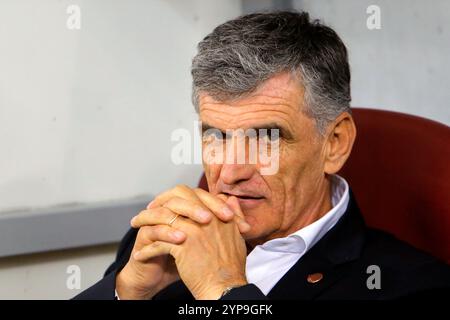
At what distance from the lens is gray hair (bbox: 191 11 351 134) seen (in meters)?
1.41

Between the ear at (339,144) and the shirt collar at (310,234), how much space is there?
0.06 meters

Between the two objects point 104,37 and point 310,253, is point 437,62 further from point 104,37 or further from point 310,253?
point 104,37

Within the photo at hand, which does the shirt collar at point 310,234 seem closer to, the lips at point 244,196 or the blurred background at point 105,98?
the lips at point 244,196

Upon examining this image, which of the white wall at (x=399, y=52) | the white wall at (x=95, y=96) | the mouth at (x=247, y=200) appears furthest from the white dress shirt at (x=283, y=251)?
the white wall at (x=95, y=96)

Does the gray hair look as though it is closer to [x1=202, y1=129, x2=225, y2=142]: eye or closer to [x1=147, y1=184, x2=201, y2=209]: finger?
[x1=202, y1=129, x2=225, y2=142]: eye

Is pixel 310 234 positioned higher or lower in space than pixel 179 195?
lower

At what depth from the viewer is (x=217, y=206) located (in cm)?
135

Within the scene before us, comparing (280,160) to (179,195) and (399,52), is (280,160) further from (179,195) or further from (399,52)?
(399,52)

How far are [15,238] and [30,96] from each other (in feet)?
1.17

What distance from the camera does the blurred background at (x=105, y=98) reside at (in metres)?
1.96

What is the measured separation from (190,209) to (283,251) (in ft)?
0.88

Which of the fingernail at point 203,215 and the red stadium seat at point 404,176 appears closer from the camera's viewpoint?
the fingernail at point 203,215

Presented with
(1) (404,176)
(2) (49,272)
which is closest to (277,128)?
(1) (404,176)
